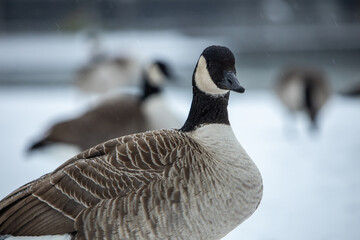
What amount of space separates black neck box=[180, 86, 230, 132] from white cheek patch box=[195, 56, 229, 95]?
1.0 inches

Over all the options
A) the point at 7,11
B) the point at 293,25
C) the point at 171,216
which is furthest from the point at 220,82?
the point at 7,11

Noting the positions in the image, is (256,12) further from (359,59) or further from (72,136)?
(72,136)

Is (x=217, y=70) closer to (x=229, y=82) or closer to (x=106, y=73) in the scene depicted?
(x=229, y=82)

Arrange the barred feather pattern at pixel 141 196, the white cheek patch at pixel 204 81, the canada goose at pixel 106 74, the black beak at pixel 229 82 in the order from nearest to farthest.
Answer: the barred feather pattern at pixel 141 196 < the black beak at pixel 229 82 < the white cheek patch at pixel 204 81 < the canada goose at pixel 106 74

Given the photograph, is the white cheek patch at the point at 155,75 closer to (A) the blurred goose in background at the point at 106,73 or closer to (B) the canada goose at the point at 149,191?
(A) the blurred goose in background at the point at 106,73

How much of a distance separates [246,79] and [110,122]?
697 centimetres

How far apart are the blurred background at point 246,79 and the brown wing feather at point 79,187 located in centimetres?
136

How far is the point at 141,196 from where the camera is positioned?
235 centimetres

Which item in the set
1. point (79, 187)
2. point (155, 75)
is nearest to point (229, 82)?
point (79, 187)

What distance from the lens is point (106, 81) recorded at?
333 inches

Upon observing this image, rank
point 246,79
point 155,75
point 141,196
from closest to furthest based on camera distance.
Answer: point 141,196
point 155,75
point 246,79

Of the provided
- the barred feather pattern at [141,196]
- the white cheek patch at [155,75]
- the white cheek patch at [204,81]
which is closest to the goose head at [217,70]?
the white cheek patch at [204,81]

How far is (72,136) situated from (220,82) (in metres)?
2.28

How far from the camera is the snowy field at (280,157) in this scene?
12.1ft
